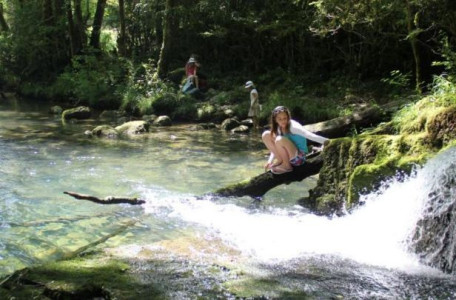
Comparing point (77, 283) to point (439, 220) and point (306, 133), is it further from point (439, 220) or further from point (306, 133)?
point (306, 133)

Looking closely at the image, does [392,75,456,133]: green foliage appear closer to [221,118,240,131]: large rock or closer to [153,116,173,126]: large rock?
[221,118,240,131]: large rock

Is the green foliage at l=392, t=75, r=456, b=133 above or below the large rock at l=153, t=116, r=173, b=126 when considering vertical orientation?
above

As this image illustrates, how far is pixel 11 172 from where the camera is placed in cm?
1135

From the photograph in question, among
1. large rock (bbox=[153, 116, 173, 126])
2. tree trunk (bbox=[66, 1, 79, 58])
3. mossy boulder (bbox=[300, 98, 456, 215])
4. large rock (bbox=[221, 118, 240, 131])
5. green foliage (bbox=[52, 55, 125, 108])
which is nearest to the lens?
mossy boulder (bbox=[300, 98, 456, 215])

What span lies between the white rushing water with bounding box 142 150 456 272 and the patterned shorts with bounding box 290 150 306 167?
843 mm

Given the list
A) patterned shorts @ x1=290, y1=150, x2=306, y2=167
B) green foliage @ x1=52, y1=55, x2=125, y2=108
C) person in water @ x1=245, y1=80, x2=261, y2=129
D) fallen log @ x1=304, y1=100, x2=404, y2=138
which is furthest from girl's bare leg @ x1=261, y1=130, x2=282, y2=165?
green foliage @ x1=52, y1=55, x2=125, y2=108

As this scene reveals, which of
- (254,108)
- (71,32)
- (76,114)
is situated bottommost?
(76,114)

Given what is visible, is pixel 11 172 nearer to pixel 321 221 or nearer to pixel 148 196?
pixel 148 196

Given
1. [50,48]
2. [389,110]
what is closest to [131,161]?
[389,110]

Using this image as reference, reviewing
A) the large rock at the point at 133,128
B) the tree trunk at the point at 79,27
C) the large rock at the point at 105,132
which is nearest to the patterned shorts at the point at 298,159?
the large rock at the point at 105,132

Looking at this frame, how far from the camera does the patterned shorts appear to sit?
822 cm

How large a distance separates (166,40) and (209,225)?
711 inches

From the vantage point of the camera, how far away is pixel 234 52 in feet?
77.7

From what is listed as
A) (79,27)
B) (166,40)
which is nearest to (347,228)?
(166,40)
